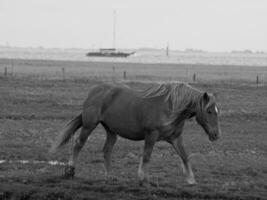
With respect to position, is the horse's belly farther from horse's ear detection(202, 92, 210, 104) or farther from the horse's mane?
horse's ear detection(202, 92, 210, 104)

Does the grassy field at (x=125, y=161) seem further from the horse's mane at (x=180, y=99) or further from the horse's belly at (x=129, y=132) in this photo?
the horse's mane at (x=180, y=99)

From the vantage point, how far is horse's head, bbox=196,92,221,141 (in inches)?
366

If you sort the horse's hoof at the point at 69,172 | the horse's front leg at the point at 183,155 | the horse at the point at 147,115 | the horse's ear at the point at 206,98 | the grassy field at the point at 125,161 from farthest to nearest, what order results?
the horse's hoof at the point at 69,172
the horse's front leg at the point at 183,155
the horse at the point at 147,115
the horse's ear at the point at 206,98
the grassy field at the point at 125,161

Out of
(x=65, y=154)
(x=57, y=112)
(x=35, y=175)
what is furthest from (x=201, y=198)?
(x=57, y=112)

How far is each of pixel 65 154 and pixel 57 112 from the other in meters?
9.27

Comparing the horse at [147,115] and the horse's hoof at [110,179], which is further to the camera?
the horse's hoof at [110,179]

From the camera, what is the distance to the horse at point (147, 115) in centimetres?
943

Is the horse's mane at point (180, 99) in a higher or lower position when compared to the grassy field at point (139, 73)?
higher

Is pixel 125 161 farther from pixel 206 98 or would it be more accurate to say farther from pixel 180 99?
pixel 206 98

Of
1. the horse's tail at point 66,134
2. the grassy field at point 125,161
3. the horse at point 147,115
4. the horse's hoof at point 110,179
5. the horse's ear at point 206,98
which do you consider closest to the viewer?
the grassy field at point 125,161

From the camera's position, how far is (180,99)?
951 centimetres

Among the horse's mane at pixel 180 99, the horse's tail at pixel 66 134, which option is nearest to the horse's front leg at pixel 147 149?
the horse's mane at pixel 180 99

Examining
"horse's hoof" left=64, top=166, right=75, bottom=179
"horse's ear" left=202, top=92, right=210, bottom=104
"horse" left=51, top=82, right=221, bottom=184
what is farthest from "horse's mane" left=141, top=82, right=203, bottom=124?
"horse's hoof" left=64, top=166, right=75, bottom=179

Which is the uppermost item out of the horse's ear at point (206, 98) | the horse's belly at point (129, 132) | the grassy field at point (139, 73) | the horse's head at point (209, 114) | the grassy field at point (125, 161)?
the horse's ear at point (206, 98)
